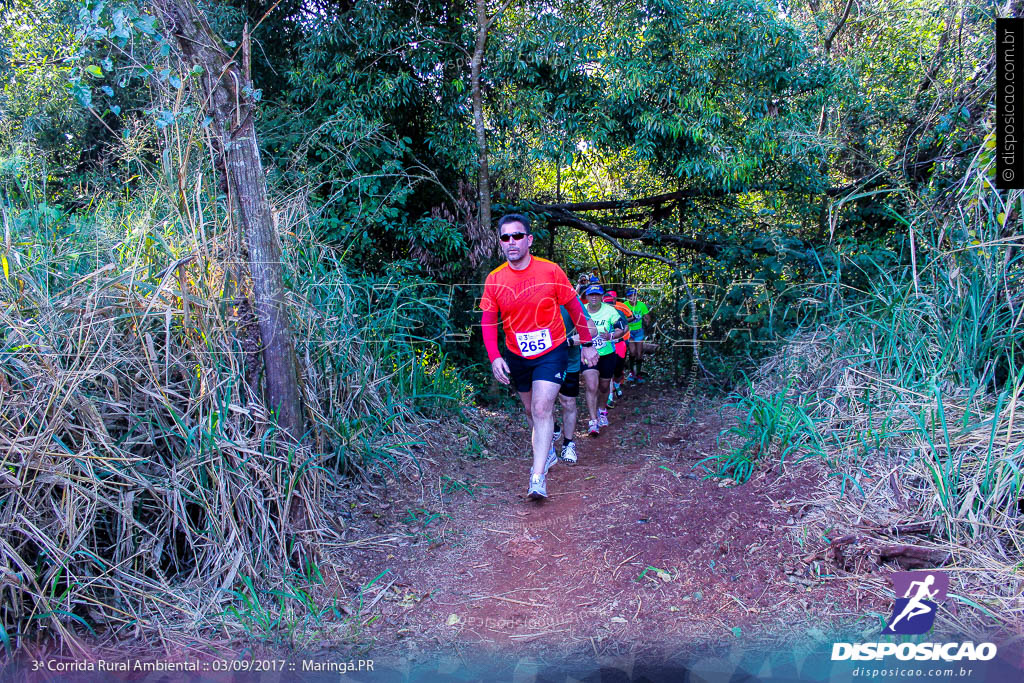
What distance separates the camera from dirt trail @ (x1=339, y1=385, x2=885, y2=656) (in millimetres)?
2984

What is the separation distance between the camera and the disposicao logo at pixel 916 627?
8.93 ft

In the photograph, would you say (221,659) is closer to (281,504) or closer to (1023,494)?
(281,504)

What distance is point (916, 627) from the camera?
2.82 metres

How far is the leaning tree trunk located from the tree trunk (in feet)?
12.3

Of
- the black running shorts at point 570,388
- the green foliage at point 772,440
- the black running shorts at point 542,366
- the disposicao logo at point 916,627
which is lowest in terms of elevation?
the disposicao logo at point 916,627

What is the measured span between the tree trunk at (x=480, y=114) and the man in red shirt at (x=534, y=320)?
2963mm

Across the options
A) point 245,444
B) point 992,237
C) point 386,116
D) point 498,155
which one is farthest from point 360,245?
point 992,237

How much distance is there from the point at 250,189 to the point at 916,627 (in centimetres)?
398

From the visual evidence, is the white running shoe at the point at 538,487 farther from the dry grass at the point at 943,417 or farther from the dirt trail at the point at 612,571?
the dry grass at the point at 943,417

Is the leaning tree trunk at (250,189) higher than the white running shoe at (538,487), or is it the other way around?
the leaning tree trunk at (250,189)

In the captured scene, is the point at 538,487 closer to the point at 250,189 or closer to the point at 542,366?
the point at 542,366

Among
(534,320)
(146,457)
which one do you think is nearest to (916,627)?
(534,320)

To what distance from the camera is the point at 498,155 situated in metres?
7.45

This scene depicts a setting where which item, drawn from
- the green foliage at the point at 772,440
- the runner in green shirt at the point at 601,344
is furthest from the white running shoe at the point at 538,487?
the runner in green shirt at the point at 601,344
